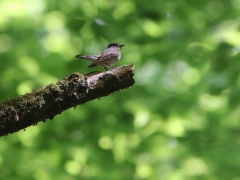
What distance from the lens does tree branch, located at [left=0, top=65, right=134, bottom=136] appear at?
5.70ft

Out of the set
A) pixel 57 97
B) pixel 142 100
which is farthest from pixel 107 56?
pixel 142 100

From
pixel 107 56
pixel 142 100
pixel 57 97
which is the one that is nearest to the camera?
pixel 57 97

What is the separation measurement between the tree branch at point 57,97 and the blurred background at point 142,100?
1.71m

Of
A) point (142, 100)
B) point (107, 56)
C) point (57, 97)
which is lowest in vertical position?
point (57, 97)

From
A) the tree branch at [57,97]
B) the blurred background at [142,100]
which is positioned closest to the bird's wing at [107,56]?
the tree branch at [57,97]

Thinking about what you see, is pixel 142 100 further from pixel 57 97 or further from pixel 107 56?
pixel 57 97

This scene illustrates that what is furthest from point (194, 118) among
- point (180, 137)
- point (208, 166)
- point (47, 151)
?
point (47, 151)

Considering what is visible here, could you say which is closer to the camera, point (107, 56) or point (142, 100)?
point (107, 56)

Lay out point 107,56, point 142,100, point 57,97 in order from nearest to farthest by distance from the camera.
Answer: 1. point 57,97
2. point 107,56
3. point 142,100

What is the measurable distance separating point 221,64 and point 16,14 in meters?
2.24

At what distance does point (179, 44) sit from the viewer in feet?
12.9

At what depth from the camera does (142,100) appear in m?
3.79

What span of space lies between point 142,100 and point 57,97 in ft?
6.57

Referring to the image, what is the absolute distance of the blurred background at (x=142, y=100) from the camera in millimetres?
3771
